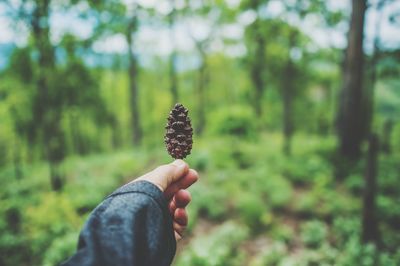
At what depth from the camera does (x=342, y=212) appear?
10383 millimetres

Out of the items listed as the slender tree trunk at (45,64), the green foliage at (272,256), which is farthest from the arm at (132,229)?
the slender tree trunk at (45,64)

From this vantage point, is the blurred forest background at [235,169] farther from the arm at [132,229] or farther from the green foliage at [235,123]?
the arm at [132,229]

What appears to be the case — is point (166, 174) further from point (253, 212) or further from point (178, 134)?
point (253, 212)

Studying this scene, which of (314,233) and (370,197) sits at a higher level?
(370,197)

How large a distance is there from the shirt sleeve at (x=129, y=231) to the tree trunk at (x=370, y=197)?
7.86m

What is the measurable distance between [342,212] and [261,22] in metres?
8.93

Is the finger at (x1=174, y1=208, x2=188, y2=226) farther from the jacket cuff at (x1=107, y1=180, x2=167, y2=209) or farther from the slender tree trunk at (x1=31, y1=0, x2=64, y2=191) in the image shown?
the slender tree trunk at (x1=31, y1=0, x2=64, y2=191)

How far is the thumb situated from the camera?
1.49 metres

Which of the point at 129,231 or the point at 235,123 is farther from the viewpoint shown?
the point at 235,123

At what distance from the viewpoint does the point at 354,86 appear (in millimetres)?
12961

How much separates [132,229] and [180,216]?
579mm

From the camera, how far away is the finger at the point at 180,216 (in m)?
1.74

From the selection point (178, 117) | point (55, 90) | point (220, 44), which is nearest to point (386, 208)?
point (178, 117)

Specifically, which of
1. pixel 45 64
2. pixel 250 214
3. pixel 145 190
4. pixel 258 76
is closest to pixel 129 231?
pixel 145 190
